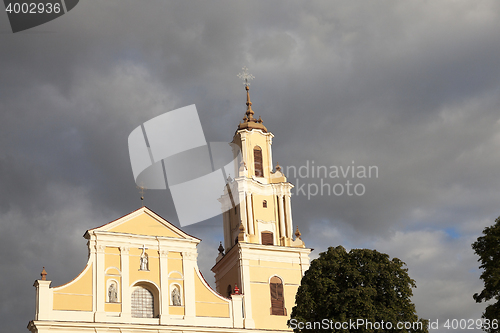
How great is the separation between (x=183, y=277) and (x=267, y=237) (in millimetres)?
6254

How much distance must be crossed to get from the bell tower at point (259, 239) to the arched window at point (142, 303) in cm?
518

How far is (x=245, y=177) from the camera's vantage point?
3988 centimetres

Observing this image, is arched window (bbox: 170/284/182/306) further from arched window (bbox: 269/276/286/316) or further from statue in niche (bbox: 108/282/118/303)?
arched window (bbox: 269/276/286/316)

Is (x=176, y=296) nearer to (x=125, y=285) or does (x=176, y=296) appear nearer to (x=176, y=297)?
(x=176, y=297)

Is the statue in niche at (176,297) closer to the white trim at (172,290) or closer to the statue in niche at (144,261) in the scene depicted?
the white trim at (172,290)

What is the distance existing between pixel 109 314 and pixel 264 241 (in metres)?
10.5

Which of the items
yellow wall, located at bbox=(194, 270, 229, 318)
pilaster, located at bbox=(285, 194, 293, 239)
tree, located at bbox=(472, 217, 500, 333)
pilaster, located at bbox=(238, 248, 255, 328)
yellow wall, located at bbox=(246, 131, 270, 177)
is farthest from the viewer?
yellow wall, located at bbox=(246, 131, 270, 177)

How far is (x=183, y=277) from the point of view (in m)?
35.2

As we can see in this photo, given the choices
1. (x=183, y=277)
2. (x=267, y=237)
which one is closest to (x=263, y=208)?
(x=267, y=237)

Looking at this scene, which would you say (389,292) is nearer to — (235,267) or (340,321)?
(340,321)

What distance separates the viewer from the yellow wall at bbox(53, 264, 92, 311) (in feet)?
105

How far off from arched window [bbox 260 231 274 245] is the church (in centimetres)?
6

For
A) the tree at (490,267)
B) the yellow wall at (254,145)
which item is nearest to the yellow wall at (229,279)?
the yellow wall at (254,145)

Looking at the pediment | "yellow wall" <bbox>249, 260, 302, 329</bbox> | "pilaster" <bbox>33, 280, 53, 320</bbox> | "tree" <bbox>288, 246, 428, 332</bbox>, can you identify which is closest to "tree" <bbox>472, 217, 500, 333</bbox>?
"tree" <bbox>288, 246, 428, 332</bbox>
